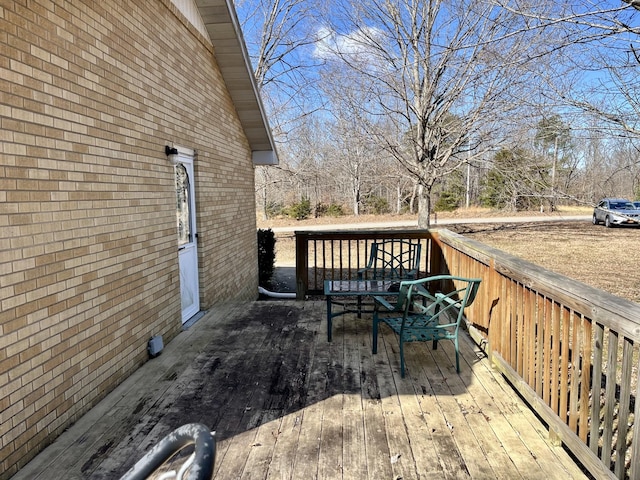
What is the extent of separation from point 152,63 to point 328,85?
9.03 m

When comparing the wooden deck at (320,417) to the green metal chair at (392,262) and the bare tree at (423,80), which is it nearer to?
the green metal chair at (392,262)

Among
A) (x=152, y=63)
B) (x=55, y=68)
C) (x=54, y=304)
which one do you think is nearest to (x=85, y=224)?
(x=54, y=304)

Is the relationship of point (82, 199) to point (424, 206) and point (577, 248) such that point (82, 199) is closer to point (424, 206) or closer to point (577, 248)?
point (424, 206)

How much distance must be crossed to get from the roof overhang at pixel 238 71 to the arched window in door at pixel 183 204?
1909 mm

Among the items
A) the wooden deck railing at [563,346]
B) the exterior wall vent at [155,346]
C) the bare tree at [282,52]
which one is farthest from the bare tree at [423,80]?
the exterior wall vent at [155,346]

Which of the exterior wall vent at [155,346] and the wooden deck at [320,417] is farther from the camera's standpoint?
the exterior wall vent at [155,346]

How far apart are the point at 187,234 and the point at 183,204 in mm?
358

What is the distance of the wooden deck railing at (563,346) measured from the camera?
1.92 metres

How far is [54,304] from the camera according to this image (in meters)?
2.69

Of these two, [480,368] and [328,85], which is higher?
[328,85]

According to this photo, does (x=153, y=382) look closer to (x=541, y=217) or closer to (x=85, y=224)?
(x=85, y=224)

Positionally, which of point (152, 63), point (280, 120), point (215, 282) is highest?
point (280, 120)

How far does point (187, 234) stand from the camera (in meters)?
5.12

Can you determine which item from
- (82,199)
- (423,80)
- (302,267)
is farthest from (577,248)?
(82,199)
